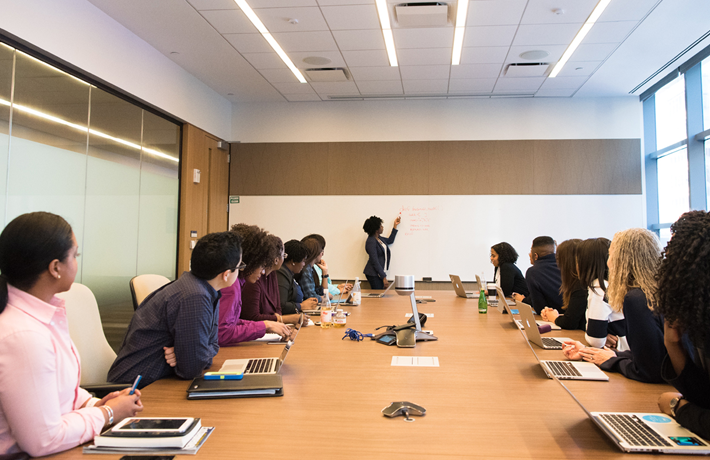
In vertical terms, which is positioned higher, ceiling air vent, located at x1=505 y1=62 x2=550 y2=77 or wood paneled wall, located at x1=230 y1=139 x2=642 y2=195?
ceiling air vent, located at x1=505 y1=62 x2=550 y2=77

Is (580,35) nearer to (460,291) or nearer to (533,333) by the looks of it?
(460,291)

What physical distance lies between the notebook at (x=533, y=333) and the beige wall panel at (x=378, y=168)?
4548 millimetres

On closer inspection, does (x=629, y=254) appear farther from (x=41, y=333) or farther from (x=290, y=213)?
(x=290, y=213)

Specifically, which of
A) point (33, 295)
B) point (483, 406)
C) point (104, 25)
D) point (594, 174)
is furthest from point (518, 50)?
point (33, 295)

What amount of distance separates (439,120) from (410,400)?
19.5 ft

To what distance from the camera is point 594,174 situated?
22.4ft

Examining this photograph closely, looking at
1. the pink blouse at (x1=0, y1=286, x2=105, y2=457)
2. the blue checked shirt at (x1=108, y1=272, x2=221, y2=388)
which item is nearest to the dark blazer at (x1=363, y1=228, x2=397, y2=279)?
the blue checked shirt at (x1=108, y1=272, x2=221, y2=388)

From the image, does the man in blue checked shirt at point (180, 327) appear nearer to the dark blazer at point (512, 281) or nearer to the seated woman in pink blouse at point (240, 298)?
the seated woman in pink blouse at point (240, 298)

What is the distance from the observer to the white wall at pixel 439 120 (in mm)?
6844

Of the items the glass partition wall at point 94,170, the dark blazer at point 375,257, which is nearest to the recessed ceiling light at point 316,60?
the glass partition wall at point 94,170

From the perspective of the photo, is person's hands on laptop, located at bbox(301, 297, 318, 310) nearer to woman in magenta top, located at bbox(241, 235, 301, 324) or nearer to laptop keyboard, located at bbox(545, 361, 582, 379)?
woman in magenta top, located at bbox(241, 235, 301, 324)

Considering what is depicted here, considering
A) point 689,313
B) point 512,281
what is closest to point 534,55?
point 512,281

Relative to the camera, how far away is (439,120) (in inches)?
279

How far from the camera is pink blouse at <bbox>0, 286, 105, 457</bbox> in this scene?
3.85ft
